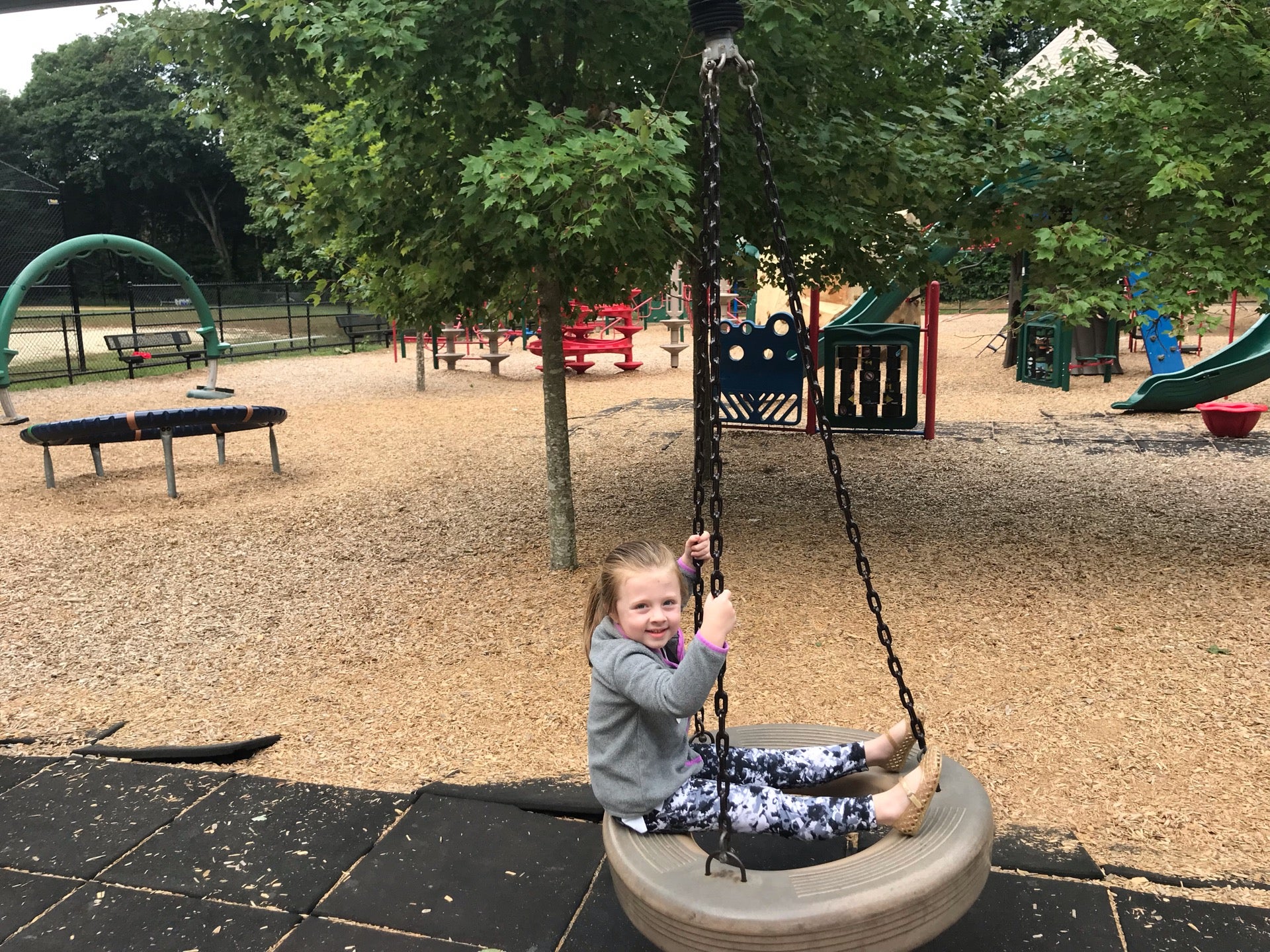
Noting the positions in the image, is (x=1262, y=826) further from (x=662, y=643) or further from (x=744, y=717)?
(x=662, y=643)

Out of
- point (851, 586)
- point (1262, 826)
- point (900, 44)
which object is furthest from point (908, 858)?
point (900, 44)

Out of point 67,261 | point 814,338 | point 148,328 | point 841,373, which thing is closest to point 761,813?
point 814,338

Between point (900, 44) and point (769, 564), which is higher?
point (900, 44)

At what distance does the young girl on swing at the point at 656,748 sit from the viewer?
255 cm

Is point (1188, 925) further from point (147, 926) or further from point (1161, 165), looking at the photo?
point (1161, 165)

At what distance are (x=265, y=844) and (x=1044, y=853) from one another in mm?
2601

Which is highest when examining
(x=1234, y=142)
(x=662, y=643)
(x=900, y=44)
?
(x=900, y=44)

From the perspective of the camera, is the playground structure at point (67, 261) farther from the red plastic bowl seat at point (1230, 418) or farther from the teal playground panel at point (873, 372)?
the red plastic bowl seat at point (1230, 418)

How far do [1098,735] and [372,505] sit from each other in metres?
6.10

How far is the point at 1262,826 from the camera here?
11.3 feet

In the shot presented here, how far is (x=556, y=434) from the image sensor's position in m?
6.34

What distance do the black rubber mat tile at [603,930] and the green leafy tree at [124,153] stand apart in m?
46.5

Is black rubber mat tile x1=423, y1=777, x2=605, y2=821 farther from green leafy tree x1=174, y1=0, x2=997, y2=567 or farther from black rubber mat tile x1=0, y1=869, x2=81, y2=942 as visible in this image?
green leafy tree x1=174, y1=0, x2=997, y2=567

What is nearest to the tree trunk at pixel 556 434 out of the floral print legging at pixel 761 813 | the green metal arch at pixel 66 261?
the floral print legging at pixel 761 813
